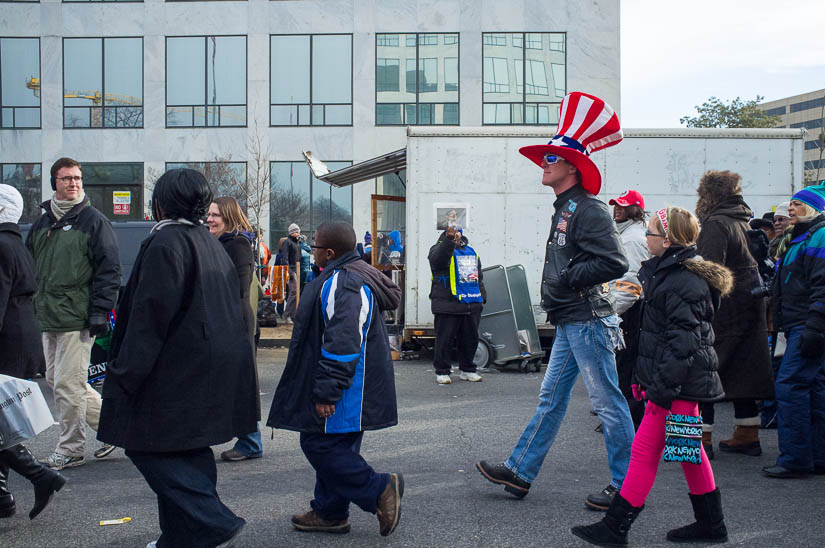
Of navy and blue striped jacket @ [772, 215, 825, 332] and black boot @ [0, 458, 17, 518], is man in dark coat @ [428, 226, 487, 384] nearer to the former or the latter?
navy and blue striped jacket @ [772, 215, 825, 332]

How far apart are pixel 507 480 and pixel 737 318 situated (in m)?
2.50

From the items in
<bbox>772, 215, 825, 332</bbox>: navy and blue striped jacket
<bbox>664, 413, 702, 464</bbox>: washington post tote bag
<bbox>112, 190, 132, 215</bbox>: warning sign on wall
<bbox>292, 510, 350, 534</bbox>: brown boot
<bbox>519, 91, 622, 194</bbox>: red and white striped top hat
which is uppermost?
<bbox>112, 190, 132, 215</bbox>: warning sign on wall

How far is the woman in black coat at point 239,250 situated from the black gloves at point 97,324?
977 mm

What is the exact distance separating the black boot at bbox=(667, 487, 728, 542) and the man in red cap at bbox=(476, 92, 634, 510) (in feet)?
1.88

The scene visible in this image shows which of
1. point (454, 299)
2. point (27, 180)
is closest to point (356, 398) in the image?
point (454, 299)

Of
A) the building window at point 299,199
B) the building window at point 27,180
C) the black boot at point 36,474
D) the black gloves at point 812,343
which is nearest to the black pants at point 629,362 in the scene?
the black gloves at point 812,343

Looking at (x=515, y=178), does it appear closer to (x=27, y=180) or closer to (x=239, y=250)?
A: (x=239, y=250)

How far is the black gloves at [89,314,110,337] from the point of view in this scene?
5777mm

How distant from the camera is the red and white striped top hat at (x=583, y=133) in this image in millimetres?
4926

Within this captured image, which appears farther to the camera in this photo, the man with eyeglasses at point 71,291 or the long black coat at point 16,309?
the man with eyeglasses at point 71,291

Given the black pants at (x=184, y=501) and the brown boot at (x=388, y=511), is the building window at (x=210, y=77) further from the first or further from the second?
the black pants at (x=184, y=501)

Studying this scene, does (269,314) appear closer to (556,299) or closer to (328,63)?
(556,299)

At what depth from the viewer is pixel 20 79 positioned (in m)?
26.4

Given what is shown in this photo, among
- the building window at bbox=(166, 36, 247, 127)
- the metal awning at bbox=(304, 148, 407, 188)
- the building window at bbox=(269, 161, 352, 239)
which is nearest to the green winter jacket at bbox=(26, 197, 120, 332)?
the metal awning at bbox=(304, 148, 407, 188)
